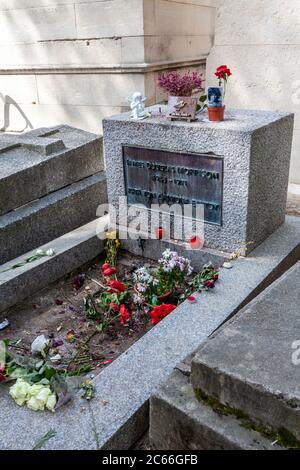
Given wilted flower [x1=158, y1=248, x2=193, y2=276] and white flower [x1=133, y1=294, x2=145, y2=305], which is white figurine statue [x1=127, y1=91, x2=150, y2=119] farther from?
white flower [x1=133, y1=294, x2=145, y2=305]

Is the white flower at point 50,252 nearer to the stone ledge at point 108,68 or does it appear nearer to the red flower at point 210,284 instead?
the red flower at point 210,284

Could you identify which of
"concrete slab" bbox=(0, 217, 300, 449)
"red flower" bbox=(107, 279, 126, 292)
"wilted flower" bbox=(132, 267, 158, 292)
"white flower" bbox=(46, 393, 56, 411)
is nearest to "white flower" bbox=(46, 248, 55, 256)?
"red flower" bbox=(107, 279, 126, 292)

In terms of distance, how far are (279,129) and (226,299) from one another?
1556 millimetres

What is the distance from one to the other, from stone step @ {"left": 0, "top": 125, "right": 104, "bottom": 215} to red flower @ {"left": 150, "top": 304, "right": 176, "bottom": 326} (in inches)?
67.9

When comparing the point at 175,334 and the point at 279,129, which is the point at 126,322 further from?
the point at 279,129

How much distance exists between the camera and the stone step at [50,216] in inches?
154

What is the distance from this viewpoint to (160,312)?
3168mm

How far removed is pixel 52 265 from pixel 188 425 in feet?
7.09

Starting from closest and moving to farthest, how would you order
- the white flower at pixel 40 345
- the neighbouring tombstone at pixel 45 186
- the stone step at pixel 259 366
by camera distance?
the stone step at pixel 259 366 → the white flower at pixel 40 345 → the neighbouring tombstone at pixel 45 186

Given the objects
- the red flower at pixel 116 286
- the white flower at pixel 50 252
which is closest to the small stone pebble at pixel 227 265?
the red flower at pixel 116 286

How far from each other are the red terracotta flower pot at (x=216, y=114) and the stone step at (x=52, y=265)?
4.89 feet

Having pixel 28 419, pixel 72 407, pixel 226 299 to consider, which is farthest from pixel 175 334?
pixel 28 419

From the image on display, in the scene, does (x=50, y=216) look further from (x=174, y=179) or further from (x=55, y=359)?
(x=55, y=359)

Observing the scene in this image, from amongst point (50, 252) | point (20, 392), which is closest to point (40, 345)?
point (20, 392)
